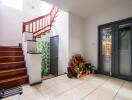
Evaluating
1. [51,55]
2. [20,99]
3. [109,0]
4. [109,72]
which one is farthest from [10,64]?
[109,0]

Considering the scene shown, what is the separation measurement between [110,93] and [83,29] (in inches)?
125

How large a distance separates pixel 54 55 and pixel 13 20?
116 inches

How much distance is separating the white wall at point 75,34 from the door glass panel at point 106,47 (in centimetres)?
101

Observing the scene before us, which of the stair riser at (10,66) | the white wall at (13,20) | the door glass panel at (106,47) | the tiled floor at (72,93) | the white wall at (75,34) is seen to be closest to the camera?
the tiled floor at (72,93)

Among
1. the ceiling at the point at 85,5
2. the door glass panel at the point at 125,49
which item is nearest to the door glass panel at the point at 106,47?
the door glass panel at the point at 125,49

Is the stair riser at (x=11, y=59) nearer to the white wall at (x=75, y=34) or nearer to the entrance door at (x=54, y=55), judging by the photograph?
the entrance door at (x=54, y=55)

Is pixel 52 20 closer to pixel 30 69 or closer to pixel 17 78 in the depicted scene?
pixel 30 69

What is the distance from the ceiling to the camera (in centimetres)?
323

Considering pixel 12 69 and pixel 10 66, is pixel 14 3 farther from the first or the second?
pixel 12 69

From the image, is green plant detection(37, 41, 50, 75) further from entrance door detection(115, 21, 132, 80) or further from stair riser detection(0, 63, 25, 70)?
entrance door detection(115, 21, 132, 80)

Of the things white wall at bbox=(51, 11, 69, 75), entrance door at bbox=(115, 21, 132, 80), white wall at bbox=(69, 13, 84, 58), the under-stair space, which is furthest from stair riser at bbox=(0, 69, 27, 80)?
entrance door at bbox=(115, 21, 132, 80)

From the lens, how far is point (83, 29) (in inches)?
183

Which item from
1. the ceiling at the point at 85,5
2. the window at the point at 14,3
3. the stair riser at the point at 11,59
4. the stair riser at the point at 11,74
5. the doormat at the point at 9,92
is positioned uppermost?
the window at the point at 14,3

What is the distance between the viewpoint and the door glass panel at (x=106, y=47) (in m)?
3.78
